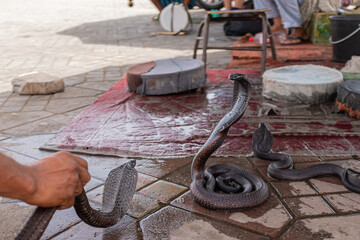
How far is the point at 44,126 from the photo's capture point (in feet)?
9.88

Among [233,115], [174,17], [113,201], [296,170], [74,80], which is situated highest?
[233,115]

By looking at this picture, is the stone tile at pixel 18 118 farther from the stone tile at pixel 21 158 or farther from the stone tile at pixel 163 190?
the stone tile at pixel 163 190

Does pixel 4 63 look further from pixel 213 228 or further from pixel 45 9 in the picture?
pixel 45 9

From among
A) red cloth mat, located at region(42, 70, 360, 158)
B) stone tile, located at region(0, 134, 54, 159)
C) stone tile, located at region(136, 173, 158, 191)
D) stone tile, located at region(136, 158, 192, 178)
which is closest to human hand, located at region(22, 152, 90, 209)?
stone tile, located at region(136, 173, 158, 191)

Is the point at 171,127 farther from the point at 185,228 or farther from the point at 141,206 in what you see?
the point at 185,228

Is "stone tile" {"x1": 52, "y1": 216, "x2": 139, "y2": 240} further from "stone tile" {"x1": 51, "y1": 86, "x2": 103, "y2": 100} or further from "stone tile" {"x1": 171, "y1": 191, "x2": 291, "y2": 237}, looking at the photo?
"stone tile" {"x1": 51, "y1": 86, "x2": 103, "y2": 100}

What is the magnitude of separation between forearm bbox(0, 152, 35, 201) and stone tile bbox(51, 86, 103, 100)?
295 centimetres

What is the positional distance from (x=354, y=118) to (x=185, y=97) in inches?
56.2

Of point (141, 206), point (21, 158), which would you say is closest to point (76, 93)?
point (21, 158)

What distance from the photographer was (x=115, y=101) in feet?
11.5

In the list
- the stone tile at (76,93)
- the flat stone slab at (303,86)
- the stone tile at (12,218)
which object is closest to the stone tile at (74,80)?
the stone tile at (76,93)

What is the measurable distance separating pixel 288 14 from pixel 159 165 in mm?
3782

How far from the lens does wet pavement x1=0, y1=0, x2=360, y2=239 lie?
1.65 m

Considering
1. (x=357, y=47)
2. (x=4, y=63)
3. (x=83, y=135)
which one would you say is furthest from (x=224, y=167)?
(x=4, y=63)
